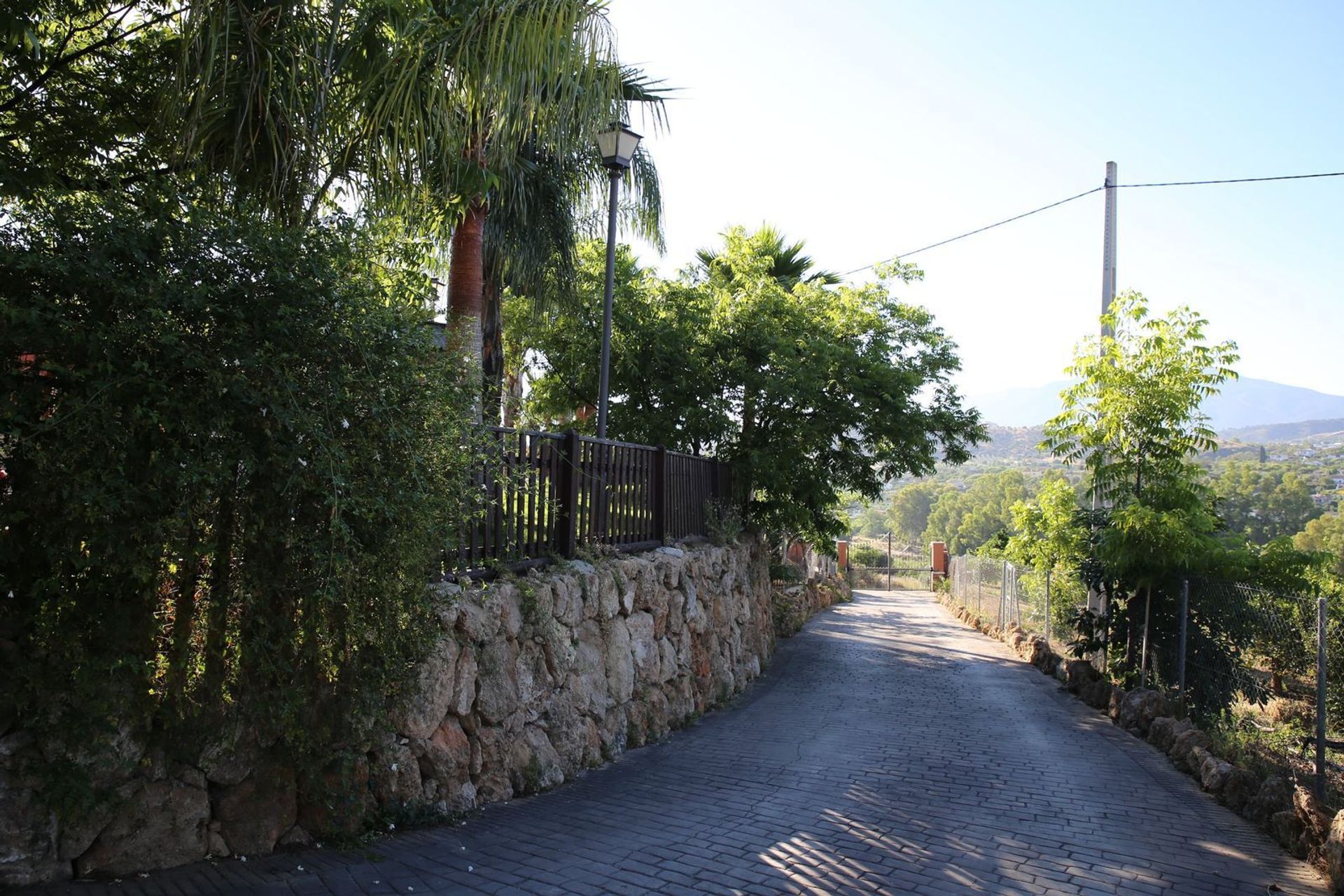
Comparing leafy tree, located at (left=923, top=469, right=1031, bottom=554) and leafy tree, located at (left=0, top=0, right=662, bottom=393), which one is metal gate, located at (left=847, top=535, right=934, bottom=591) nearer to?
leafy tree, located at (left=923, top=469, right=1031, bottom=554)

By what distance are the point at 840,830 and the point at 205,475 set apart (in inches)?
171

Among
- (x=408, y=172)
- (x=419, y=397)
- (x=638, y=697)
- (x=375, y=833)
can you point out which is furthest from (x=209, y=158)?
(x=638, y=697)

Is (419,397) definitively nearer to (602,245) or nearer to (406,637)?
(406,637)

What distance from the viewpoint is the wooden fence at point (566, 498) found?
22.8 feet

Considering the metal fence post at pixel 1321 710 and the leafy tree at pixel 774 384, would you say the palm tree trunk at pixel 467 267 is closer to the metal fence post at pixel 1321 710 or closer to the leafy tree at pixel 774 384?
the leafy tree at pixel 774 384

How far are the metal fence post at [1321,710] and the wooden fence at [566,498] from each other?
5766mm

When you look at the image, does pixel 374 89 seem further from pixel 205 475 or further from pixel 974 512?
pixel 974 512

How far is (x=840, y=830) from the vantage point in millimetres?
6113

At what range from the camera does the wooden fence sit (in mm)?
6945

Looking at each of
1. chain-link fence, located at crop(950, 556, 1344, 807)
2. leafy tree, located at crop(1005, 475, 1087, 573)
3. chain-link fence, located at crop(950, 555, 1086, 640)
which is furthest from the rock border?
leafy tree, located at crop(1005, 475, 1087, 573)

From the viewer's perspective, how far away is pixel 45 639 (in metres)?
4.13

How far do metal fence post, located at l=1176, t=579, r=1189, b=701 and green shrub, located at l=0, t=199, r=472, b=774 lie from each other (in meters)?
8.14

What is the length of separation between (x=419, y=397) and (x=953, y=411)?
43.8ft

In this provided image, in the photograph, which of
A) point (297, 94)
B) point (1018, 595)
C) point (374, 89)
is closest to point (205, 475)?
point (297, 94)
